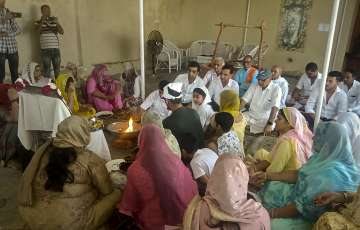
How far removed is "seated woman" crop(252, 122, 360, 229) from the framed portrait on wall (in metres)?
7.93

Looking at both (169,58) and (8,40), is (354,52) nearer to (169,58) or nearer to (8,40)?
(169,58)

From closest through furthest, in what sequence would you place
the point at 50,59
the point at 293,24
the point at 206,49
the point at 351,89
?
the point at 351,89, the point at 50,59, the point at 293,24, the point at 206,49

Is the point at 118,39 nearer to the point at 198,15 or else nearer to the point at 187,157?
the point at 198,15

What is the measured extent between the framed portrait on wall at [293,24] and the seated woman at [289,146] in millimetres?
7485

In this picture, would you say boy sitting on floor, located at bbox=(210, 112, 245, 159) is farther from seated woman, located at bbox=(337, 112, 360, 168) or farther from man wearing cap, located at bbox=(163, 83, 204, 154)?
seated woman, located at bbox=(337, 112, 360, 168)

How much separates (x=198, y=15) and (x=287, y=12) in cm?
289

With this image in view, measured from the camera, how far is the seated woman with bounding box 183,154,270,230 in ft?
5.52

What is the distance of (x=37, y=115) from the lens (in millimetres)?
3664

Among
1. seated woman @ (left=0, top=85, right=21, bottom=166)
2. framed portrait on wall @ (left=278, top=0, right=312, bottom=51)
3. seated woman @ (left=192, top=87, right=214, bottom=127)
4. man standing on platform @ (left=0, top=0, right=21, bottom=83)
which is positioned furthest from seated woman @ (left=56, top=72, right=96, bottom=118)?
framed portrait on wall @ (left=278, top=0, right=312, bottom=51)

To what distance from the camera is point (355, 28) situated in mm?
8859

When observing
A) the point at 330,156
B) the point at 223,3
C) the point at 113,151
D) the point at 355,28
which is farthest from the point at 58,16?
the point at 355,28

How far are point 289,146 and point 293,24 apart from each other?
794cm

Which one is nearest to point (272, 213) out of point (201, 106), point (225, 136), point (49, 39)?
point (225, 136)

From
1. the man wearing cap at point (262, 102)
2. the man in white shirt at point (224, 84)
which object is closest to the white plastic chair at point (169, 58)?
the man in white shirt at point (224, 84)
